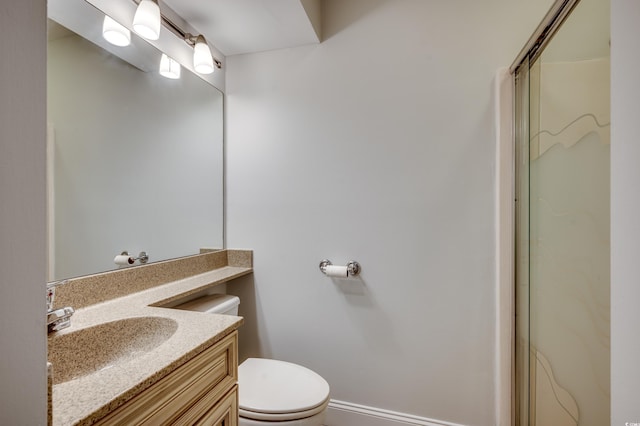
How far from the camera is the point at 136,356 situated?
93cm

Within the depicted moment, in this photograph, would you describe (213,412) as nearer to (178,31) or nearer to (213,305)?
(213,305)

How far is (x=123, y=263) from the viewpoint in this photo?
125 centimetres

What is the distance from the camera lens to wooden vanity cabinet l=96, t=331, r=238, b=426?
62 centimetres

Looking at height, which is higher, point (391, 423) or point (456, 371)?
point (456, 371)

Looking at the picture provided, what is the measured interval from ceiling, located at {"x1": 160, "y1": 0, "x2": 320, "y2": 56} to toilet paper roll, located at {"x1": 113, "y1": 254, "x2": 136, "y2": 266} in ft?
3.94

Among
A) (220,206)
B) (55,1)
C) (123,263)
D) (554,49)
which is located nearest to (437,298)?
(554,49)

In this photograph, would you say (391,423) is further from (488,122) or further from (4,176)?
(4,176)

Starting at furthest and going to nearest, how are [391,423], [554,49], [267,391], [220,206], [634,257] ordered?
[220,206] < [391,423] < [267,391] < [554,49] < [634,257]

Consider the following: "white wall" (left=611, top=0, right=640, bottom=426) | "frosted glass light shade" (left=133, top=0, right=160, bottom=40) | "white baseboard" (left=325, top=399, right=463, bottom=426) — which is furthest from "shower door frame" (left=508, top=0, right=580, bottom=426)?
"frosted glass light shade" (left=133, top=0, right=160, bottom=40)

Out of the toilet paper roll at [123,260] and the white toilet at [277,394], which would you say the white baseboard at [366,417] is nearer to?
the white toilet at [277,394]

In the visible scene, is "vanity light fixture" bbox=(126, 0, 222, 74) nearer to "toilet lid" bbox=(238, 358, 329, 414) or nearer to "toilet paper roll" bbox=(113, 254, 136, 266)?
"toilet paper roll" bbox=(113, 254, 136, 266)

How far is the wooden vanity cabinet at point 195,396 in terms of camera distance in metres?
0.62

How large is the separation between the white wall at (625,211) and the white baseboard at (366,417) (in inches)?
45.6

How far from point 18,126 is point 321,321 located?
4.96 ft
